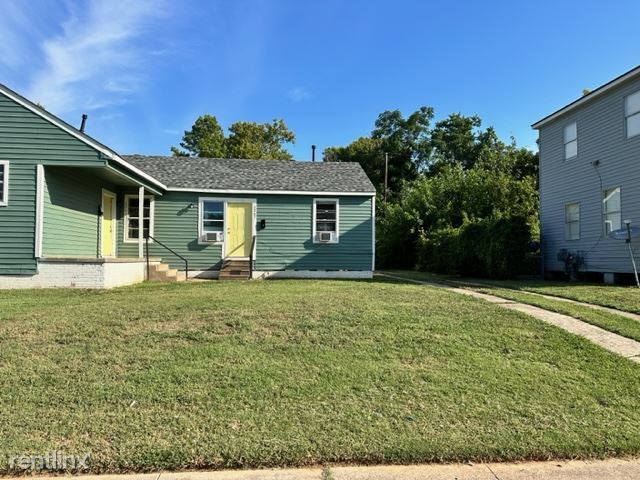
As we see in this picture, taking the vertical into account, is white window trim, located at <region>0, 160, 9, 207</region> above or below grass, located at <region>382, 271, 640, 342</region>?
above

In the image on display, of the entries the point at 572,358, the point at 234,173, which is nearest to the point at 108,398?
the point at 572,358

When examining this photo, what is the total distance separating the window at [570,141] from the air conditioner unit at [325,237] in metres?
8.31

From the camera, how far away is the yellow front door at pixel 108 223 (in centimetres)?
1465

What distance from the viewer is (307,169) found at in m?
18.0

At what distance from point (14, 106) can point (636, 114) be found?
15703mm

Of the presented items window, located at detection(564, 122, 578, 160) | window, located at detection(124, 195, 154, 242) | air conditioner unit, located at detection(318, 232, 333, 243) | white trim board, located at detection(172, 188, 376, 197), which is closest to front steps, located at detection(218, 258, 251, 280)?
white trim board, located at detection(172, 188, 376, 197)

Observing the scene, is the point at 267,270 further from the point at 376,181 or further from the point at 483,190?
the point at 376,181

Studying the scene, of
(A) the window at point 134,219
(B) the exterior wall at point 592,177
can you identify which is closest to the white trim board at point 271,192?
(A) the window at point 134,219

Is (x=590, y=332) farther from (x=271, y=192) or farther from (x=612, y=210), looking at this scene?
(x=271, y=192)

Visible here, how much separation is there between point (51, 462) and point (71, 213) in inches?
418

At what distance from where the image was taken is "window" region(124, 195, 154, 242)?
15531mm

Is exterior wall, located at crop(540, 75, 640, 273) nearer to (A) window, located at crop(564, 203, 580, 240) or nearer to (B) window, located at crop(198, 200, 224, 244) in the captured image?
(A) window, located at crop(564, 203, 580, 240)

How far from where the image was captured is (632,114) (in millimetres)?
13242

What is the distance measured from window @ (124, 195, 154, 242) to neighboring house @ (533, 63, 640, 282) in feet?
44.0
